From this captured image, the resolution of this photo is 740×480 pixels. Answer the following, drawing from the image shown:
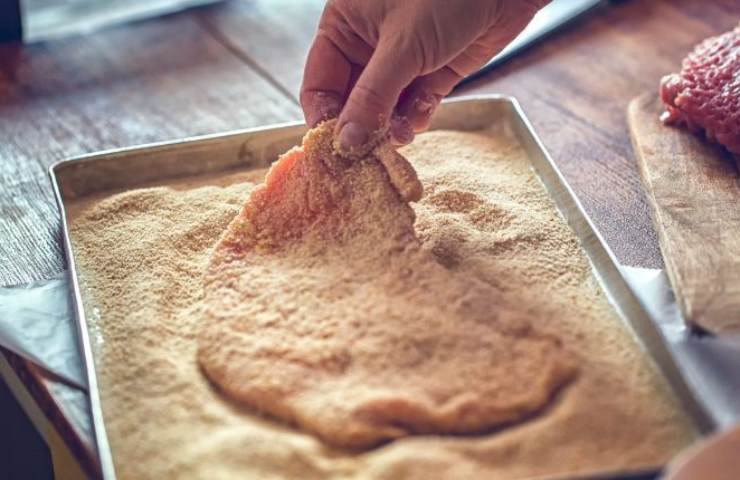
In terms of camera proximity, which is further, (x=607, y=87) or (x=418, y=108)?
(x=607, y=87)

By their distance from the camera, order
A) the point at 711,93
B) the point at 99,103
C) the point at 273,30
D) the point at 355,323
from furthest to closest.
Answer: the point at 273,30 → the point at 99,103 → the point at 711,93 → the point at 355,323

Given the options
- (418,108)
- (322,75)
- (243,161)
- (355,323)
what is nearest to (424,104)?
(418,108)

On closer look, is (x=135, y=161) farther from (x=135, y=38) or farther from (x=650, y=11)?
(x=650, y=11)

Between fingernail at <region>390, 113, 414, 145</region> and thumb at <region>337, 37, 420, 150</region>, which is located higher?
thumb at <region>337, 37, 420, 150</region>

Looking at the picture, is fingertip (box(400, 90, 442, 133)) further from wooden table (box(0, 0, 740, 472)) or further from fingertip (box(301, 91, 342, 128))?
wooden table (box(0, 0, 740, 472))

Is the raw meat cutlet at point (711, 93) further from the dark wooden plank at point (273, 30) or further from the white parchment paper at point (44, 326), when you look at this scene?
the white parchment paper at point (44, 326)

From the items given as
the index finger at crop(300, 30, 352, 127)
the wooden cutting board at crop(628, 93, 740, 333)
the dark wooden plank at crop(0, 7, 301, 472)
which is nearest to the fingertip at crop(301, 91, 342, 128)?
the index finger at crop(300, 30, 352, 127)

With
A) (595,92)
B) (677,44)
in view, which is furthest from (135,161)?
(677,44)

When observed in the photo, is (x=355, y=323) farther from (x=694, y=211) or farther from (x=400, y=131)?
(x=694, y=211)
